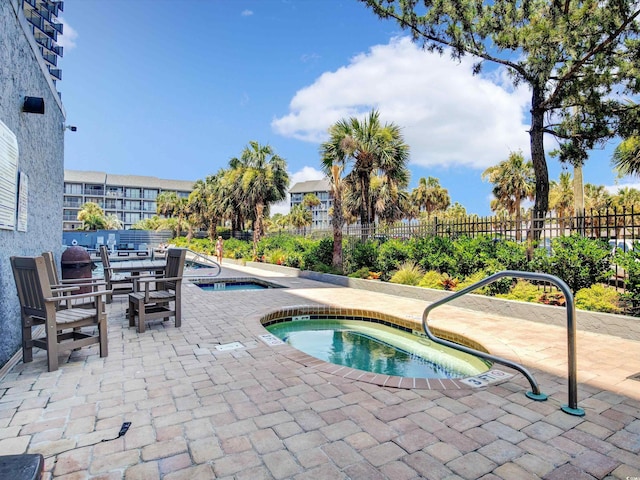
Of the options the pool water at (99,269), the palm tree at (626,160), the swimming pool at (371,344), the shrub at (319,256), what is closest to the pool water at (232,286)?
the pool water at (99,269)

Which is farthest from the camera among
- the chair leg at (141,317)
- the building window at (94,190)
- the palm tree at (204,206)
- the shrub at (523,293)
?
the building window at (94,190)

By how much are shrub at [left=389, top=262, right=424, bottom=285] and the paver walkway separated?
4.75 metres

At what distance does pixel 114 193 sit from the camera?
68125 mm

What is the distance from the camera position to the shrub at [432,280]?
8180 mm

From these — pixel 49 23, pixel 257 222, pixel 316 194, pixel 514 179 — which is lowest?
pixel 257 222

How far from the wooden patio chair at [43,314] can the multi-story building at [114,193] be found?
2609 inches

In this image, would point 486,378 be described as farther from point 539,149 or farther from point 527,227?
Answer: point 539,149

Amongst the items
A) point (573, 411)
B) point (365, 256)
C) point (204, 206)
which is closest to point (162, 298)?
point (573, 411)

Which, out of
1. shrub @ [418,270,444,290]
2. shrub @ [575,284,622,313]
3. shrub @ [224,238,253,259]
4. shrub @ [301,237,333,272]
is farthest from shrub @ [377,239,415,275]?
shrub @ [224,238,253,259]

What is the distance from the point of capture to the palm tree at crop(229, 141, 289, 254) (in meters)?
20.4

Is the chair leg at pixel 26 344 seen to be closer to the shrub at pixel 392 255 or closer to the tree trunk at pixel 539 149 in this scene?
the shrub at pixel 392 255

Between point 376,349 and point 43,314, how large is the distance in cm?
417

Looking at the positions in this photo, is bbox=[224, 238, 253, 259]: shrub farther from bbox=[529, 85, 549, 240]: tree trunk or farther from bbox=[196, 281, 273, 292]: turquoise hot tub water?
bbox=[529, 85, 549, 240]: tree trunk

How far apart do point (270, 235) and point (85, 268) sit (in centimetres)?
1489
